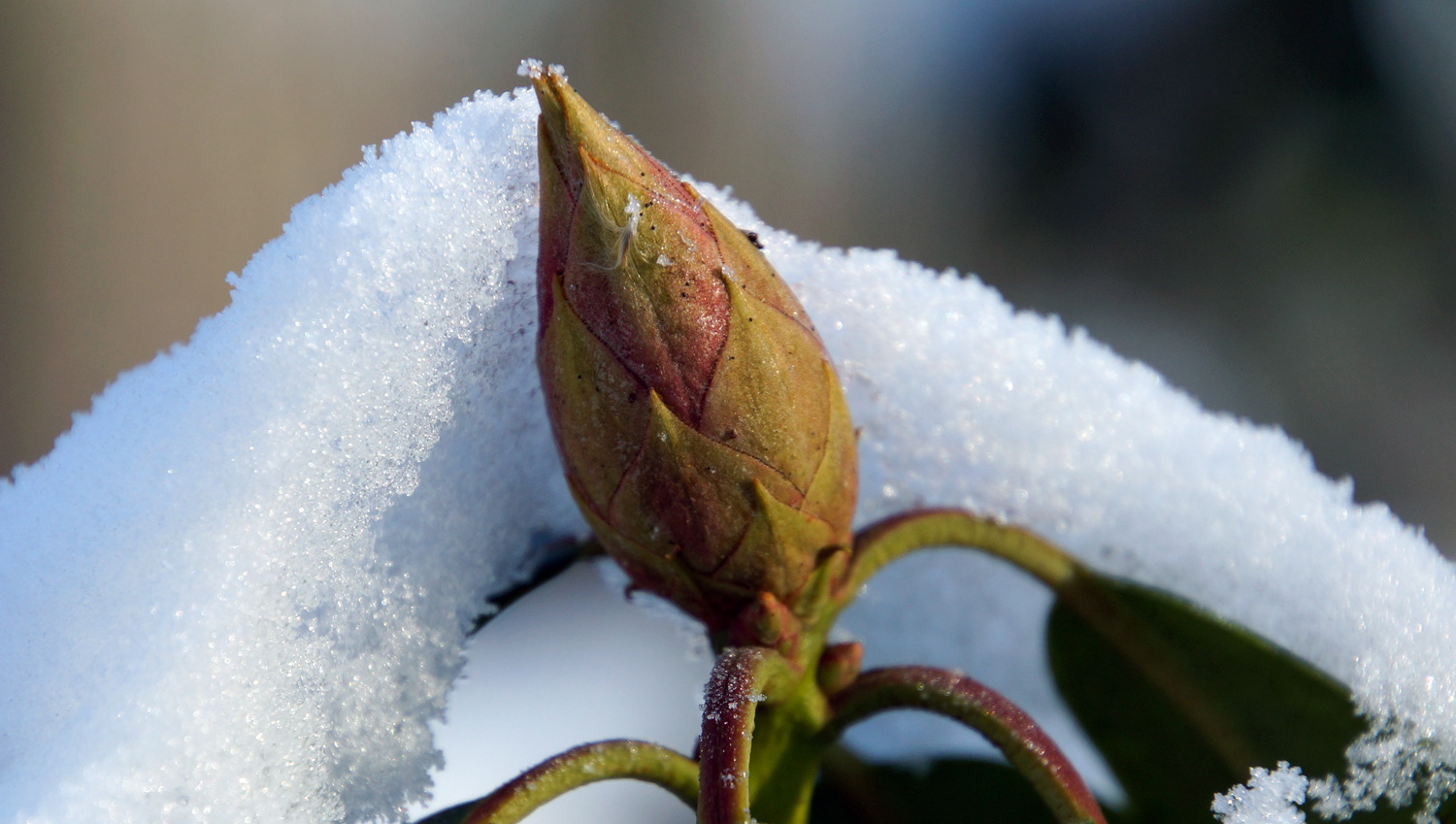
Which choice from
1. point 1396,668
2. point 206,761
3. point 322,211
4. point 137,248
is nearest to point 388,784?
point 206,761

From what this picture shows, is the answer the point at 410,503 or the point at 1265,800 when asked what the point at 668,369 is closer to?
the point at 410,503

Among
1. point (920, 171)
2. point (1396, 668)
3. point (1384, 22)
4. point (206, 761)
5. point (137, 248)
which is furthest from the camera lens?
point (920, 171)

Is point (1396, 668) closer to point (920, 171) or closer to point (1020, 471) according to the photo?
point (1020, 471)

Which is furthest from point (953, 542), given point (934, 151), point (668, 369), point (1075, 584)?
point (934, 151)

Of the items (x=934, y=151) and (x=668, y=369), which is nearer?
(x=668, y=369)

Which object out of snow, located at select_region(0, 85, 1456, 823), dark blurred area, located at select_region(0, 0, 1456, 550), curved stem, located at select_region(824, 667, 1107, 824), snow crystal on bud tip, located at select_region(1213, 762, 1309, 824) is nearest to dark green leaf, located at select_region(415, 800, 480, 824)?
snow, located at select_region(0, 85, 1456, 823)

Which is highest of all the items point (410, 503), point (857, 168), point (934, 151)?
point (934, 151)
